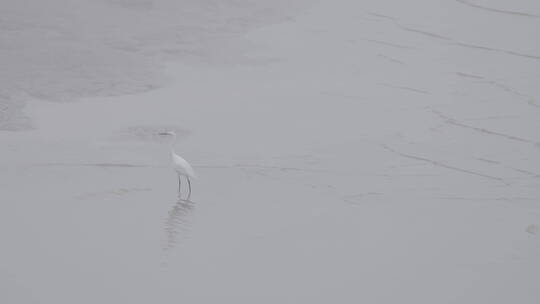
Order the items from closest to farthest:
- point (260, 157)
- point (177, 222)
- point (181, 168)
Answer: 1. point (177, 222)
2. point (181, 168)
3. point (260, 157)

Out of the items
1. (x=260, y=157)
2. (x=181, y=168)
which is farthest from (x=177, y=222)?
(x=260, y=157)

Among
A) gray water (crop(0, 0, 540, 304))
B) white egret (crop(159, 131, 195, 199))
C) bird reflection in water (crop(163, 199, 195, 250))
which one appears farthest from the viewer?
white egret (crop(159, 131, 195, 199))

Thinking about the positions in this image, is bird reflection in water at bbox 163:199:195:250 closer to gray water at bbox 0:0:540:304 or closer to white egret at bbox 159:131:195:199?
gray water at bbox 0:0:540:304

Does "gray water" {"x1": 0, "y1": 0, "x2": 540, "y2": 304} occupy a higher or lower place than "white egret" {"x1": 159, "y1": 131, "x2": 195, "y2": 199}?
lower

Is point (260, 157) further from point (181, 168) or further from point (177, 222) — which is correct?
point (177, 222)

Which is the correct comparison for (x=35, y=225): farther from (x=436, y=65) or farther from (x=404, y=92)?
(x=436, y=65)

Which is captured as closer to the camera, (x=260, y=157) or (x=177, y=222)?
(x=177, y=222)

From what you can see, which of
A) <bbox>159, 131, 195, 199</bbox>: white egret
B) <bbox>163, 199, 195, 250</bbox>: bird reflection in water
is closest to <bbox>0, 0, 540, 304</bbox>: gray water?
<bbox>163, 199, 195, 250</bbox>: bird reflection in water

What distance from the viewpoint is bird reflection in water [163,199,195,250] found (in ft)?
25.6

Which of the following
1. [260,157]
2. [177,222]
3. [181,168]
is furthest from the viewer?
[260,157]

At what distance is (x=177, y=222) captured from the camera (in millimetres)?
8133

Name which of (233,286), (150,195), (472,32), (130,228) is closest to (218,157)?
(150,195)

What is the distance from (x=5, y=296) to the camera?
661 cm

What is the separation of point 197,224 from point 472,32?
9279mm
